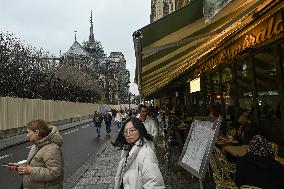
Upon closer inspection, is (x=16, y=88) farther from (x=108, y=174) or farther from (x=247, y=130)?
(x=247, y=130)

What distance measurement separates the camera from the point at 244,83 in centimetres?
1128

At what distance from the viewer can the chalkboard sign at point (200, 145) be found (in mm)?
5457

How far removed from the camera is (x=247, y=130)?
29.6ft

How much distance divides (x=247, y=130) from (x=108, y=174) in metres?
4.11

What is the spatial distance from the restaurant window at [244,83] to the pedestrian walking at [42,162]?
7060mm

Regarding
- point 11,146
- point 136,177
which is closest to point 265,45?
point 136,177

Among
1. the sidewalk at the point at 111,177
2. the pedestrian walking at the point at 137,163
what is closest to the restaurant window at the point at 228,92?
the sidewalk at the point at 111,177

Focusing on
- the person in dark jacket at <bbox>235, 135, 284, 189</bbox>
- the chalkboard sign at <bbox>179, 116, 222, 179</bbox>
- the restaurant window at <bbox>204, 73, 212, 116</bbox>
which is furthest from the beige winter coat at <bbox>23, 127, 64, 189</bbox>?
the restaurant window at <bbox>204, 73, 212, 116</bbox>

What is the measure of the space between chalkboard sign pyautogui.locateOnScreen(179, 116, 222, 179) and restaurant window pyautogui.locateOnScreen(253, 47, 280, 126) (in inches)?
116

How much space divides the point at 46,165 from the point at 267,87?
634 centimetres

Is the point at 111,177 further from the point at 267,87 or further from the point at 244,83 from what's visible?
the point at 267,87

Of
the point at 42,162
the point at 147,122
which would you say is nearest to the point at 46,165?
the point at 42,162

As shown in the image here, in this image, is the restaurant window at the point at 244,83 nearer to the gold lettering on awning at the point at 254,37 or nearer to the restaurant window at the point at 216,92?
the gold lettering on awning at the point at 254,37

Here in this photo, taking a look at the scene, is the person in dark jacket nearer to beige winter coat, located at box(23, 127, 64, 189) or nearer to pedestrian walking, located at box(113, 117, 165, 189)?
pedestrian walking, located at box(113, 117, 165, 189)
